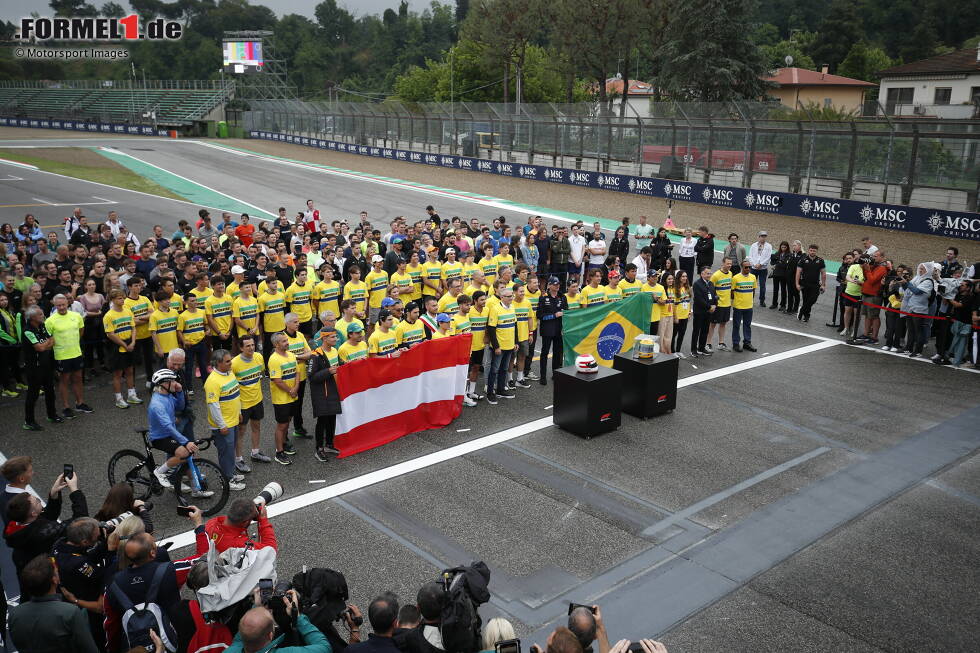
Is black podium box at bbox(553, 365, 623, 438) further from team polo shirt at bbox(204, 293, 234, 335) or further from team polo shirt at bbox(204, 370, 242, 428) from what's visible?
team polo shirt at bbox(204, 293, 234, 335)

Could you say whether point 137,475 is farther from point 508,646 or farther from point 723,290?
point 723,290

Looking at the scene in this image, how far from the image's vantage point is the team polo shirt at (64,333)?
36.1ft

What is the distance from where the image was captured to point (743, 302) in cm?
1475

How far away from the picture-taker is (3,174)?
41.8 m

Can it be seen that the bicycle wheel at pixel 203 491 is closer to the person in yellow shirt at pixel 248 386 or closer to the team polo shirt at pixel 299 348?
the person in yellow shirt at pixel 248 386

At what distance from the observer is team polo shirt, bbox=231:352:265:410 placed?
30.7 feet

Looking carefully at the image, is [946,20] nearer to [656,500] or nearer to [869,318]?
[869,318]

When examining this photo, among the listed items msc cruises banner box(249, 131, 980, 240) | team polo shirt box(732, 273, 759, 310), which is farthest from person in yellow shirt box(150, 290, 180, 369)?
msc cruises banner box(249, 131, 980, 240)

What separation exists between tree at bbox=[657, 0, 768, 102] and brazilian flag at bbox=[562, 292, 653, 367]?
1675 inches

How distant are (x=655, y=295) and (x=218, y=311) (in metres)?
7.92

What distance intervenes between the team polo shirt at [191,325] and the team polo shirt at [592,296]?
21.8 feet

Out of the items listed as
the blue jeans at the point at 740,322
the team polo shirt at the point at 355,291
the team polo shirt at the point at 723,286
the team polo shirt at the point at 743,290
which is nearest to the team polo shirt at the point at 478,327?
the team polo shirt at the point at 355,291

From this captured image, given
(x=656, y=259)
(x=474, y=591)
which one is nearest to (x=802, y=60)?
(x=656, y=259)

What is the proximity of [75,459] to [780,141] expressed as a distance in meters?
26.7
